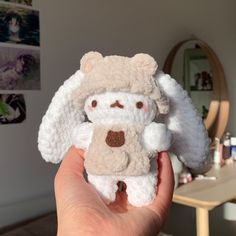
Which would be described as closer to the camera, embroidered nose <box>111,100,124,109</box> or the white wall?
embroidered nose <box>111,100,124,109</box>

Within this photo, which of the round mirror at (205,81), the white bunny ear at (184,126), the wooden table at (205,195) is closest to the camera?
the white bunny ear at (184,126)

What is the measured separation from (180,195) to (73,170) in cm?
85

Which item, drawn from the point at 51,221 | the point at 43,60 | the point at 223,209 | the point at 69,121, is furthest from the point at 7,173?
the point at 223,209

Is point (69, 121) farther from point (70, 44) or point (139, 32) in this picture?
point (139, 32)

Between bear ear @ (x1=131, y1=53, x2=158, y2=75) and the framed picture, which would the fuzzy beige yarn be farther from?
the framed picture

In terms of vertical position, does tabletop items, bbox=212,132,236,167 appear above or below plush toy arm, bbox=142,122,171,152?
below

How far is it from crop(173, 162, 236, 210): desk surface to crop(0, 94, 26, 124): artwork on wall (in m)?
0.65

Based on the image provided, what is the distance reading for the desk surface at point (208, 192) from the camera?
3.98 feet

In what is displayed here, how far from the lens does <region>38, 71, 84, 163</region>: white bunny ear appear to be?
54 cm

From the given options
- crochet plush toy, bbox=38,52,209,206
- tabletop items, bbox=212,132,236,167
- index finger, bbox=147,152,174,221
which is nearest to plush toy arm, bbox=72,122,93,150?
crochet plush toy, bbox=38,52,209,206

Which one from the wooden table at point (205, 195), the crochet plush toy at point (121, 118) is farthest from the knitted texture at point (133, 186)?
the wooden table at point (205, 195)

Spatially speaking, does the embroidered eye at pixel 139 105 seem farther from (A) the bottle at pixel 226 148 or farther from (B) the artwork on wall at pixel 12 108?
(A) the bottle at pixel 226 148

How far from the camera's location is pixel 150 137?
490 mm

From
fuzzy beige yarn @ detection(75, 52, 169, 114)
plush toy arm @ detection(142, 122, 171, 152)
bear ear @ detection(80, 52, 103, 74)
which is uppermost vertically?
bear ear @ detection(80, 52, 103, 74)
